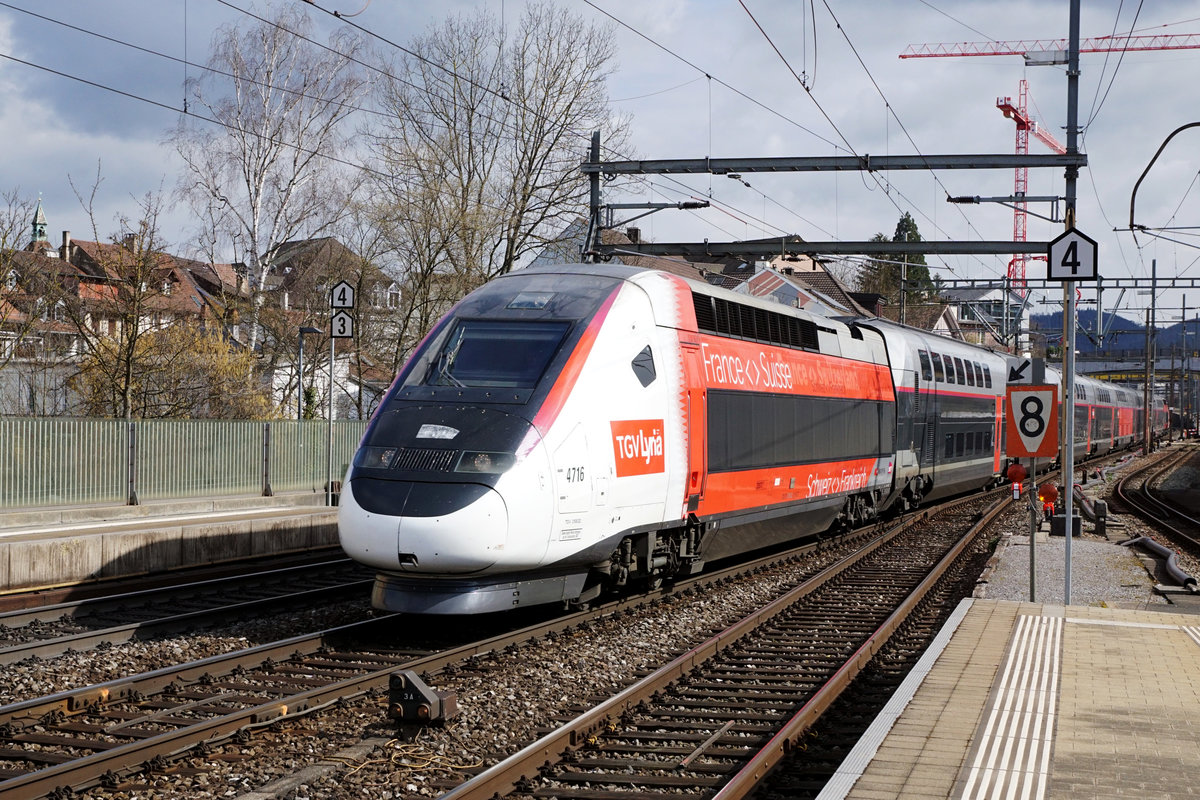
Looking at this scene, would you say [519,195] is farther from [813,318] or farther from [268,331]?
[813,318]

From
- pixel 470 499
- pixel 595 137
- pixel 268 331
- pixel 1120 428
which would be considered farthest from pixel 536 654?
pixel 1120 428

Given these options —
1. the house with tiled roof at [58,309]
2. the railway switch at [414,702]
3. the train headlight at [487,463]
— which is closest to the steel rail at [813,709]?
the railway switch at [414,702]

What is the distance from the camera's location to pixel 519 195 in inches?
1377

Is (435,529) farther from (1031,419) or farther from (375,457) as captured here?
(1031,419)

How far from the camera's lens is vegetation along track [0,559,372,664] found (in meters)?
10.4

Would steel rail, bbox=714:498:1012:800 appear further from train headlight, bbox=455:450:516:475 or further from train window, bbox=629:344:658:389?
train window, bbox=629:344:658:389

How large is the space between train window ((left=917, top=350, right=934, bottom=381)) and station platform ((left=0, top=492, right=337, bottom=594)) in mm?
11839

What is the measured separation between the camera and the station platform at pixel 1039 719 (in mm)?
5914

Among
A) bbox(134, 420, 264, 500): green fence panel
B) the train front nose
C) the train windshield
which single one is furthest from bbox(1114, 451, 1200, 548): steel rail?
bbox(134, 420, 264, 500): green fence panel

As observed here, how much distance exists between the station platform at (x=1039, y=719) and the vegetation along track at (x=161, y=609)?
6.77 metres

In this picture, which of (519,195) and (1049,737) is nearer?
(1049,737)

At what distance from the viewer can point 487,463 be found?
972cm

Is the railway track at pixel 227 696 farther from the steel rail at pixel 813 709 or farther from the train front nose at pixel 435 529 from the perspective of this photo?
the train front nose at pixel 435 529

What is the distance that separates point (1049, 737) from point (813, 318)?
36.1 feet
